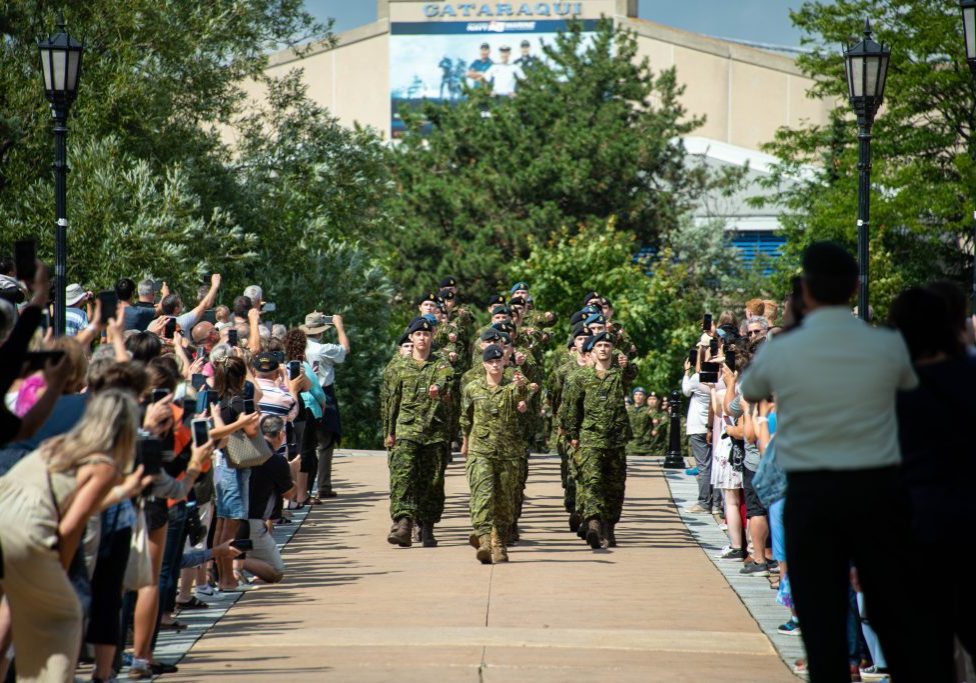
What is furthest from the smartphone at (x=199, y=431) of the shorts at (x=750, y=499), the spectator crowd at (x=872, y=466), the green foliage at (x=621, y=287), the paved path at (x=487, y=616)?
the green foliage at (x=621, y=287)

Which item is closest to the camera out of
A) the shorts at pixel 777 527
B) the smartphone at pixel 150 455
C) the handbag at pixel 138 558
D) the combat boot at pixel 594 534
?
the smartphone at pixel 150 455

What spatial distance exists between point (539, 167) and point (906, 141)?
918 centimetres

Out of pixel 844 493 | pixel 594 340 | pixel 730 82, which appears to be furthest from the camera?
pixel 730 82

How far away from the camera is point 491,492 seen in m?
14.4

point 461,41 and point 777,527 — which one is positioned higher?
point 461,41

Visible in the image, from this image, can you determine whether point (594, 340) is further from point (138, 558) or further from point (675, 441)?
point (675, 441)

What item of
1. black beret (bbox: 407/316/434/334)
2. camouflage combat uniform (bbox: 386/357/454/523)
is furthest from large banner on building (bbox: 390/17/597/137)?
camouflage combat uniform (bbox: 386/357/454/523)

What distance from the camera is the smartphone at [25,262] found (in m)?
7.43

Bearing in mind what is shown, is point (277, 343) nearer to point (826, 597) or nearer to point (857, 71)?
point (857, 71)

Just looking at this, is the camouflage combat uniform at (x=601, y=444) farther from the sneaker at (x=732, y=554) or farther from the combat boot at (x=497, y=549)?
the combat boot at (x=497, y=549)

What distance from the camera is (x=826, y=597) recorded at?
6.66 metres

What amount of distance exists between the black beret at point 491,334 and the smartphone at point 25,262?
28.2 feet

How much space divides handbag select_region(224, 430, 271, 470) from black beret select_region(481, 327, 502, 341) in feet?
15.1

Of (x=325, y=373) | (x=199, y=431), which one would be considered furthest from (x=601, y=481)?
(x=199, y=431)
